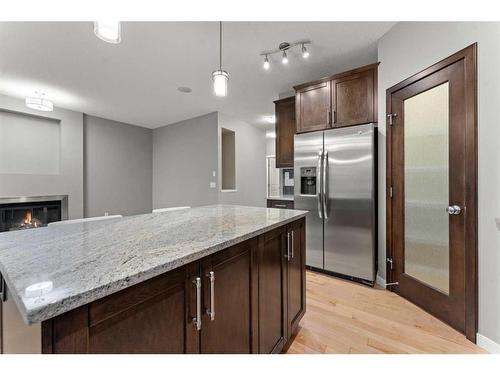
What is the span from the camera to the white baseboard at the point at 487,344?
147 centimetres

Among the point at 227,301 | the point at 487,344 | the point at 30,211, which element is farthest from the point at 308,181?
the point at 30,211

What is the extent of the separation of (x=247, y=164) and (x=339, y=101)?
3011 millimetres

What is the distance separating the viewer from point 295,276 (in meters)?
1.65

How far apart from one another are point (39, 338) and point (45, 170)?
502cm

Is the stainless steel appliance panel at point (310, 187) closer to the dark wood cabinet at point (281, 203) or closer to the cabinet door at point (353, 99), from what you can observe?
the cabinet door at point (353, 99)

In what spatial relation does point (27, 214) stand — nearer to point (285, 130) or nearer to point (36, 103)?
point (36, 103)

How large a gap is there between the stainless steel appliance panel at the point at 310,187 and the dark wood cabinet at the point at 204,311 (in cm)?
134

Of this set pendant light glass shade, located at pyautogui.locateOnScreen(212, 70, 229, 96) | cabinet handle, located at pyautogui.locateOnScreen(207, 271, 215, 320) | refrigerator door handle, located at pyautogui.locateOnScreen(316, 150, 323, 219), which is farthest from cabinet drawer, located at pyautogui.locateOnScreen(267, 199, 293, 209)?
cabinet handle, located at pyautogui.locateOnScreen(207, 271, 215, 320)

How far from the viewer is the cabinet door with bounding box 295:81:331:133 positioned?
278 centimetres

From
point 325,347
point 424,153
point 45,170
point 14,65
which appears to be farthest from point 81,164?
point 424,153

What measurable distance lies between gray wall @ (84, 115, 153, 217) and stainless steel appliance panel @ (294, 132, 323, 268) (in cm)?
429

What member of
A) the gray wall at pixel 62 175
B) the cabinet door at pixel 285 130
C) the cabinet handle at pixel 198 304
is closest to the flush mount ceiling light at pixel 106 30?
the cabinet handle at pixel 198 304

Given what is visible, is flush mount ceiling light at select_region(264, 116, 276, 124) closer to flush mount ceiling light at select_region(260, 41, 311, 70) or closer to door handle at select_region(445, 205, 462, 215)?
flush mount ceiling light at select_region(260, 41, 311, 70)
